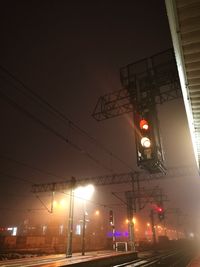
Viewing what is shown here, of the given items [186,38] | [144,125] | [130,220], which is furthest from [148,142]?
[130,220]

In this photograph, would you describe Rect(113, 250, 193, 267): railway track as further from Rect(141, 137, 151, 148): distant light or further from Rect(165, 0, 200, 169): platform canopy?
Rect(165, 0, 200, 169): platform canopy

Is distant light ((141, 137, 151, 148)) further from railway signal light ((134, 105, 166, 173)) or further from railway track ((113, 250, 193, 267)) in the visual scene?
railway track ((113, 250, 193, 267))

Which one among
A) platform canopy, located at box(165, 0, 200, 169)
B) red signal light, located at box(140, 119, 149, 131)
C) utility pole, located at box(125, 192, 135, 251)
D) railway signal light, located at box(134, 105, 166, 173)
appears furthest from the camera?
utility pole, located at box(125, 192, 135, 251)

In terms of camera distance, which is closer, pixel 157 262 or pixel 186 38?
pixel 186 38

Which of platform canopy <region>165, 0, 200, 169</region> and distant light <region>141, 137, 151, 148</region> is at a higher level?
platform canopy <region>165, 0, 200, 169</region>

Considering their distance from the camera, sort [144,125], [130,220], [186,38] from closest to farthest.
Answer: [186,38] → [144,125] → [130,220]

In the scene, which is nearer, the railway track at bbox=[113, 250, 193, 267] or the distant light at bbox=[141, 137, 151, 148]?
the distant light at bbox=[141, 137, 151, 148]

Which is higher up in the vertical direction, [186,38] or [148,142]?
[186,38]

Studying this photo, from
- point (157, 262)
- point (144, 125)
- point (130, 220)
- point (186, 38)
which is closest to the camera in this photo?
point (186, 38)

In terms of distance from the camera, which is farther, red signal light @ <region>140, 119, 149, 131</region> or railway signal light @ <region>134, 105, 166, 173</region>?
red signal light @ <region>140, 119, 149, 131</region>

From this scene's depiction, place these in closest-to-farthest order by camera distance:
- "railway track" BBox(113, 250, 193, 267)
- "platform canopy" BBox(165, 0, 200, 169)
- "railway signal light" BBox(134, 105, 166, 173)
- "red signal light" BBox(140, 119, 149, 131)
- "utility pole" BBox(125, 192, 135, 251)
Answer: "platform canopy" BBox(165, 0, 200, 169), "railway signal light" BBox(134, 105, 166, 173), "red signal light" BBox(140, 119, 149, 131), "railway track" BBox(113, 250, 193, 267), "utility pole" BBox(125, 192, 135, 251)

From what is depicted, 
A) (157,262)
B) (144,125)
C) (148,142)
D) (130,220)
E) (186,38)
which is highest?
(186,38)

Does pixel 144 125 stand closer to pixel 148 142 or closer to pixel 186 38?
pixel 148 142

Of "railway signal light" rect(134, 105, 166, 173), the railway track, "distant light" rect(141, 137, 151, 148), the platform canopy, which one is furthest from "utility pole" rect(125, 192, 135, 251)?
the platform canopy
